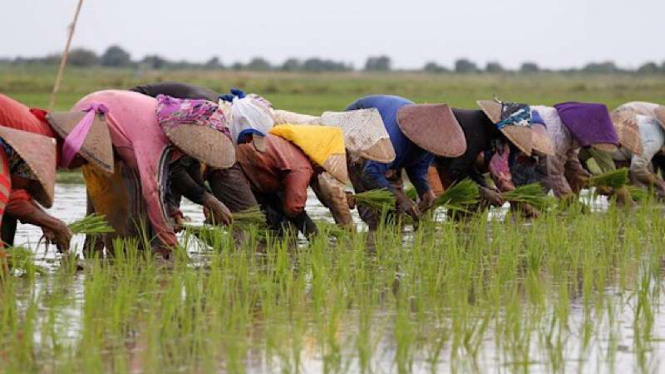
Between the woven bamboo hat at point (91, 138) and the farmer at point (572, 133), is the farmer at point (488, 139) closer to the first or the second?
the farmer at point (572, 133)

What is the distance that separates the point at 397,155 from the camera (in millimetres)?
9188

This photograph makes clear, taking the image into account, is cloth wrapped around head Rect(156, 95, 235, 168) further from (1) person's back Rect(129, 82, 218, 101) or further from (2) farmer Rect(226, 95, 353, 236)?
(1) person's back Rect(129, 82, 218, 101)

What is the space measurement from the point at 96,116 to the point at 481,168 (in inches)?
162

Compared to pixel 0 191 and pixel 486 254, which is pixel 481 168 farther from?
pixel 0 191

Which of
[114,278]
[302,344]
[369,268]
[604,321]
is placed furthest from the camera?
[369,268]

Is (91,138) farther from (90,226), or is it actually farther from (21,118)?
(90,226)

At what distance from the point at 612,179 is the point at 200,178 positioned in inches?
177

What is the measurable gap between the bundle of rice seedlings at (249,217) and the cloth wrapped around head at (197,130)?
0.55m

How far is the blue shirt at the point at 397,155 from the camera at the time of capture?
9.05m

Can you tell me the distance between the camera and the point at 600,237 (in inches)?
333

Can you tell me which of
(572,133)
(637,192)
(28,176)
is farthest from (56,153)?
(637,192)

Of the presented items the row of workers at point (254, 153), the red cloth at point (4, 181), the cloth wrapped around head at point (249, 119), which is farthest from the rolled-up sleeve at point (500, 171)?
the red cloth at point (4, 181)

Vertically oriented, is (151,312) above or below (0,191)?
below

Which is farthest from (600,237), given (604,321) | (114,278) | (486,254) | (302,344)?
(302,344)
